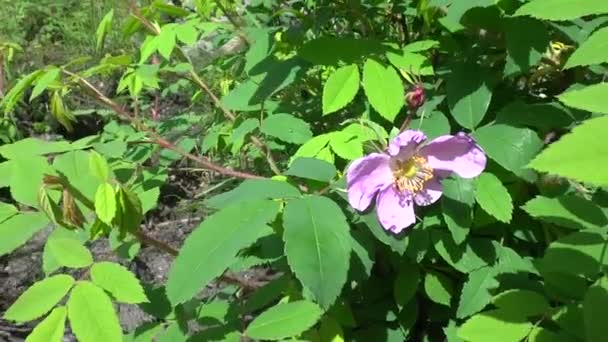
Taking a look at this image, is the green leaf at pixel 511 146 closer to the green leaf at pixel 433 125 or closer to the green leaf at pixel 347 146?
the green leaf at pixel 433 125

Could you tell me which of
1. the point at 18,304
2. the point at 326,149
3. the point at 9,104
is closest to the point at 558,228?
the point at 326,149

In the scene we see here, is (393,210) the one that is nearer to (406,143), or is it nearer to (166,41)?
(406,143)

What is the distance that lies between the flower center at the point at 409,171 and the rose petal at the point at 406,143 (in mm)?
10

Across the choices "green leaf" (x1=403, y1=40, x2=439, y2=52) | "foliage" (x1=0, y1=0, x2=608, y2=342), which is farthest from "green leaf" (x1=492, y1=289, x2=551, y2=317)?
"green leaf" (x1=403, y1=40, x2=439, y2=52)

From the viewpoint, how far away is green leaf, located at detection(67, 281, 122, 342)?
879mm

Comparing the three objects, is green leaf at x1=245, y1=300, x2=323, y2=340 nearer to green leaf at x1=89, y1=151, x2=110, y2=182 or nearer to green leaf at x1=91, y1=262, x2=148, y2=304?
green leaf at x1=91, y1=262, x2=148, y2=304

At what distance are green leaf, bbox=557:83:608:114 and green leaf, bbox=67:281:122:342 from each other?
60 cm

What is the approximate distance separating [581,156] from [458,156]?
497 millimetres

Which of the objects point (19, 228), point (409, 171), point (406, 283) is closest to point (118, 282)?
point (19, 228)

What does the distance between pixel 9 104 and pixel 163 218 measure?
1413mm

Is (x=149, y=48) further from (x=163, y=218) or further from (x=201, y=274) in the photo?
(x=163, y=218)

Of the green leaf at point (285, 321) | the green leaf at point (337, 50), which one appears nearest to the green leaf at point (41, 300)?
the green leaf at point (285, 321)

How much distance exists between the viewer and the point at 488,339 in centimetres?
93

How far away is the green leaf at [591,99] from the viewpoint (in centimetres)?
56
